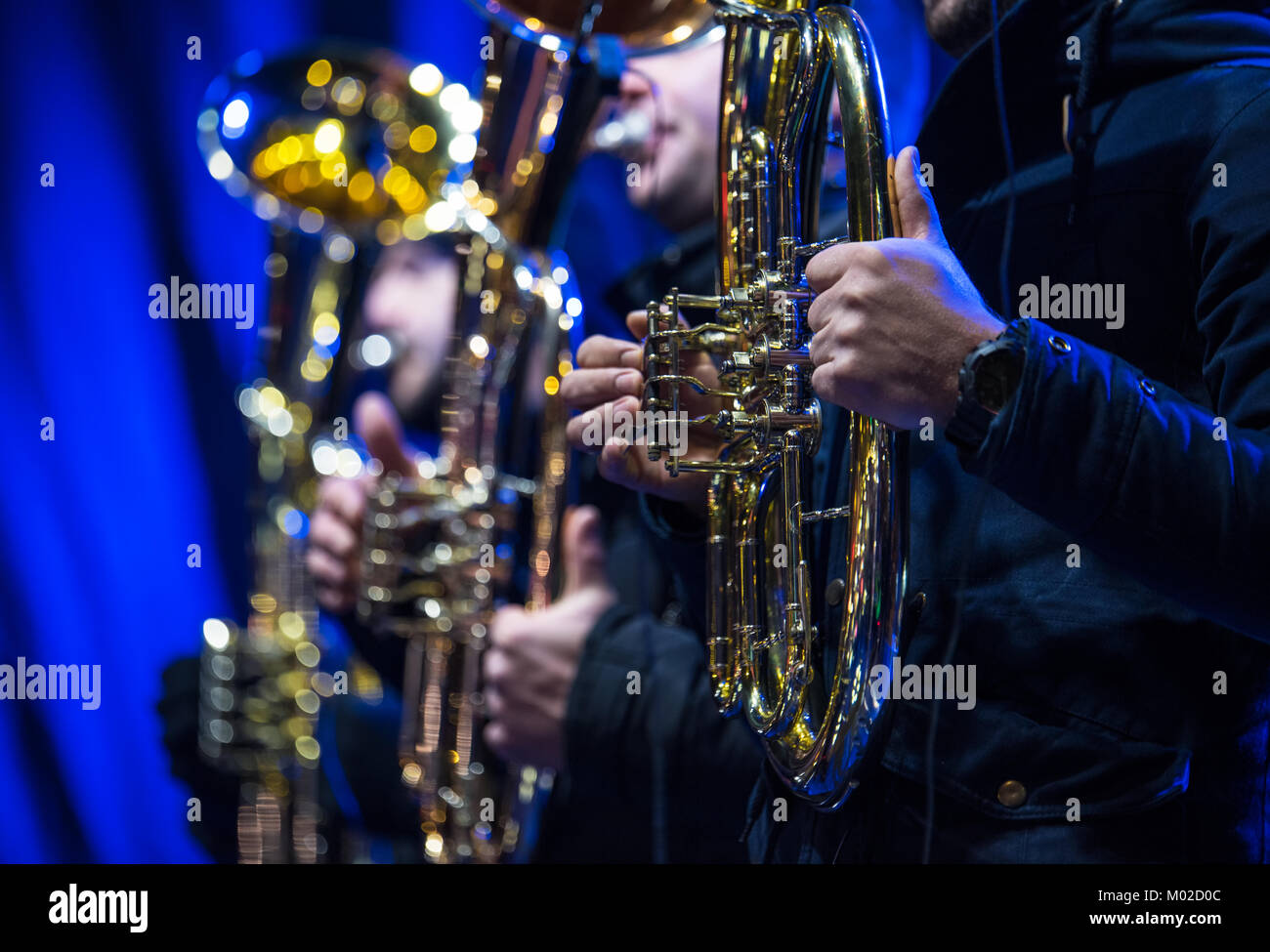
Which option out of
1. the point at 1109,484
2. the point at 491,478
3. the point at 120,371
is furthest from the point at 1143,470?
the point at 120,371

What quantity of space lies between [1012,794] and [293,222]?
79.6 inches

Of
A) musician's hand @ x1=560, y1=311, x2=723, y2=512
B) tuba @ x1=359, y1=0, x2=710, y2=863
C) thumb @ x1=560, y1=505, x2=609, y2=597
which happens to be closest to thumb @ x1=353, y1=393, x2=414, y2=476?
tuba @ x1=359, y1=0, x2=710, y2=863

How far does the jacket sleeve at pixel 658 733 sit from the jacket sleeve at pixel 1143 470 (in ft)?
2.56

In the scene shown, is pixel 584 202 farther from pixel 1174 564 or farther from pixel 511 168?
pixel 1174 564

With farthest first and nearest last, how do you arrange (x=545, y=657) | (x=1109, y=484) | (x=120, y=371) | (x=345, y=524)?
(x=120, y=371), (x=345, y=524), (x=545, y=657), (x=1109, y=484)

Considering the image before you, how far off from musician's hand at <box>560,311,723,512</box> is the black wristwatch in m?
0.38

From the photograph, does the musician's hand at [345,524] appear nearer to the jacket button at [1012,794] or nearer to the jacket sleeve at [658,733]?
the jacket sleeve at [658,733]

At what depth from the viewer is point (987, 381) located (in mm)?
962

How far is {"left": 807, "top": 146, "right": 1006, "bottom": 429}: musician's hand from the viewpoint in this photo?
980mm

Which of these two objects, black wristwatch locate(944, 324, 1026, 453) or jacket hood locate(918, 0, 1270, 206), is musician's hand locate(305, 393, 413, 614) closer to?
jacket hood locate(918, 0, 1270, 206)

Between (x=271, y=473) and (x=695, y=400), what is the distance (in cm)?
153

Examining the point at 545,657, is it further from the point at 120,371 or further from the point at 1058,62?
the point at 120,371

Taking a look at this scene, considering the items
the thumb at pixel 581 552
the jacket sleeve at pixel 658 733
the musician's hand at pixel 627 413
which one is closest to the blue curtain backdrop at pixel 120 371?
the thumb at pixel 581 552
